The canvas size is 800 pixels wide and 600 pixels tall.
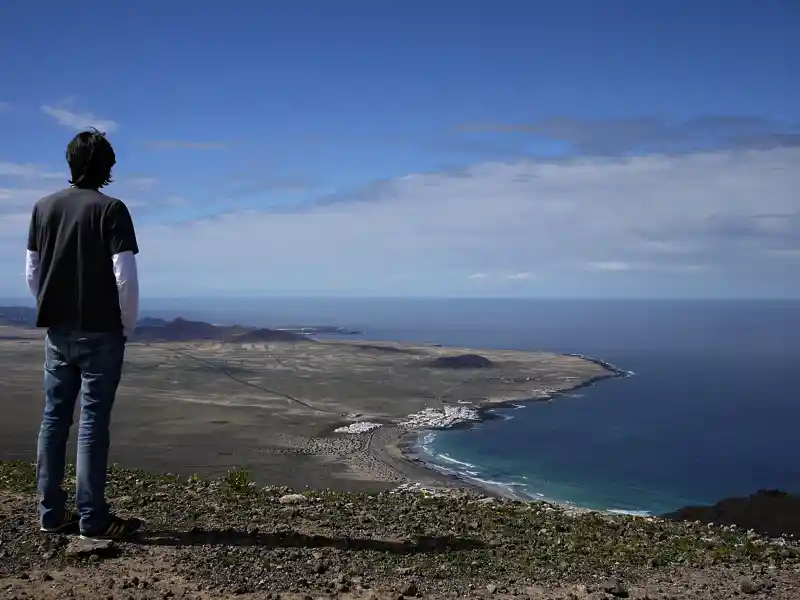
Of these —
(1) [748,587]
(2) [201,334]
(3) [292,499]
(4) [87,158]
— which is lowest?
(2) [201,334]

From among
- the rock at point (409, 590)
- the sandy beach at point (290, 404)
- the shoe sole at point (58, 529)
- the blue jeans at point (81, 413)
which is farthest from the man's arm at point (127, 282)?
the sandy beach at point (290, 404)

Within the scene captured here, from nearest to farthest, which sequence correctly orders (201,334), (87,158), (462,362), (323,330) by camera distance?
(87,158)
(462,362)
(201,334)
(323,330)

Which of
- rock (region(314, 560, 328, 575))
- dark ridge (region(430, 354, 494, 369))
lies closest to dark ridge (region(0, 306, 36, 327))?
dark ridge (region(430, 354, 494, 369))

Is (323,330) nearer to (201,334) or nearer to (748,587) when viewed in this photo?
(201,334)

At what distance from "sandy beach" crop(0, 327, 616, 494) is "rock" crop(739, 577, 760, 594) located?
968 inches

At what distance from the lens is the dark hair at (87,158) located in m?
5.27

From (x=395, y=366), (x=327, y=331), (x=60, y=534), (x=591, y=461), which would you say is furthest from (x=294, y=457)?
(x=327, y=331)

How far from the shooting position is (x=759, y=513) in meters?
21.8

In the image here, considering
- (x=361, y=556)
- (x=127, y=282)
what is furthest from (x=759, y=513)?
(x=127, y=282)

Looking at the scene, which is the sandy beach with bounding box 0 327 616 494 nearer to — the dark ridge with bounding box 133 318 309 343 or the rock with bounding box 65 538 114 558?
the dark ridge with bounding box 133 318 309 343

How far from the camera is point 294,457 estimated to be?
120 ft

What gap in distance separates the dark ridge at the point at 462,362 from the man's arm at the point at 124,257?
2792 inches

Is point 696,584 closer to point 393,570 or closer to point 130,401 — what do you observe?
point 393,570

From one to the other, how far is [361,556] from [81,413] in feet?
7.66
